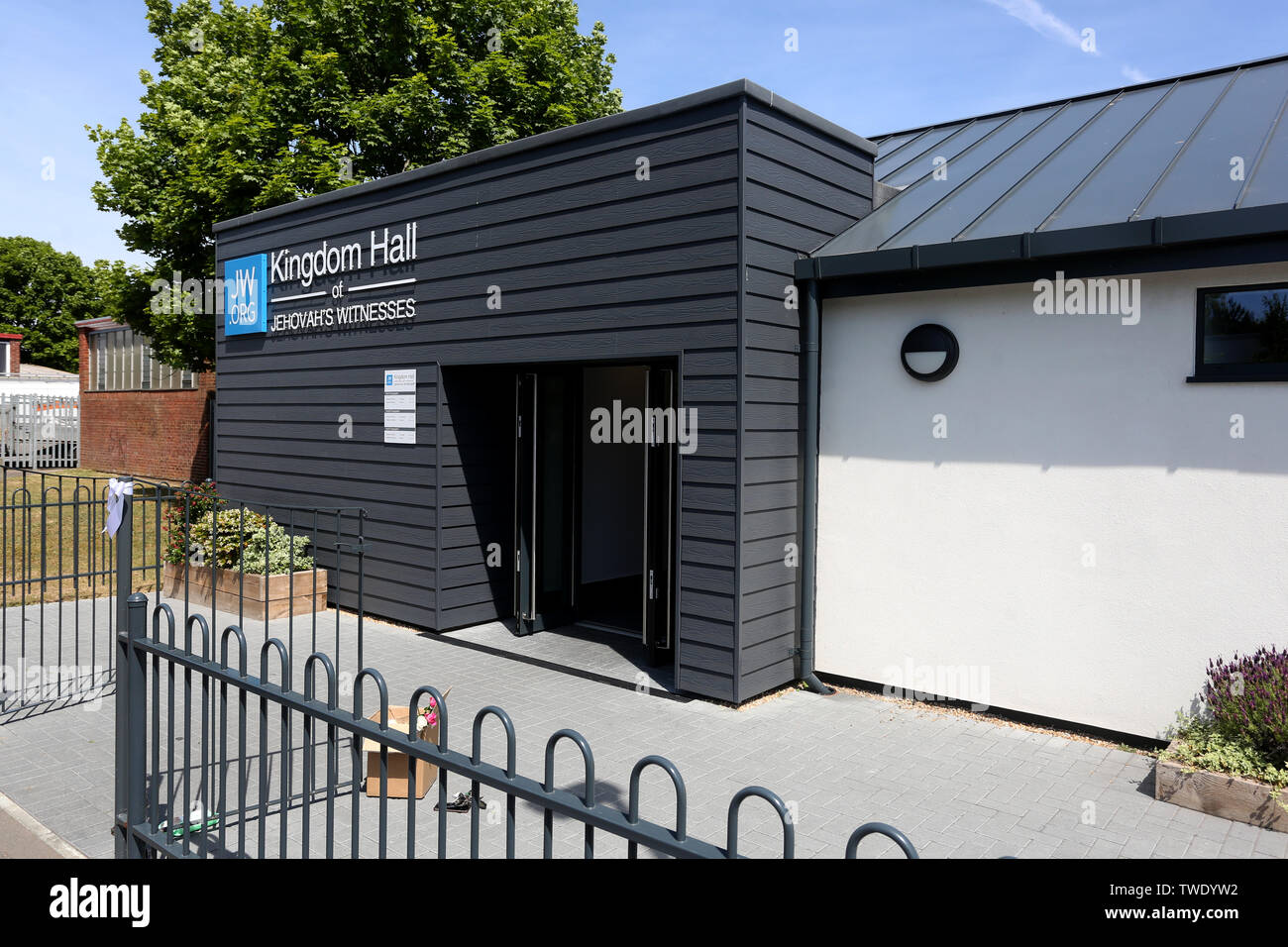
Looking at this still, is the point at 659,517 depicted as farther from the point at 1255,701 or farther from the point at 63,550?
the point at 63,550

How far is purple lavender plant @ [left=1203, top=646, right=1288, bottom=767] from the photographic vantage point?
474cm

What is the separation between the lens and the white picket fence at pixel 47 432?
25594 millimetres

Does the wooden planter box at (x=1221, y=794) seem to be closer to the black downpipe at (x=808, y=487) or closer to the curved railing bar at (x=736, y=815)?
the black downpipe at (x=808, y=487)

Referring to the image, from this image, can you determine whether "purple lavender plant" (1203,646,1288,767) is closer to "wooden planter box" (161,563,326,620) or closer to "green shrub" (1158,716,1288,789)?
"green shrub" (1158,716,1288,789)

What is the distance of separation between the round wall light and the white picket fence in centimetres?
2579

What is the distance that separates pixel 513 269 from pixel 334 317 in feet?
9.29

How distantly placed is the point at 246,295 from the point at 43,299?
44989mm

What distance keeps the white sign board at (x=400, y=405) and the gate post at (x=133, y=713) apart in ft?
17.7

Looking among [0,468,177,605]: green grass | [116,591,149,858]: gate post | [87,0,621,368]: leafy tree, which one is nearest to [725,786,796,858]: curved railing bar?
[116,591,149,858]: gate post
